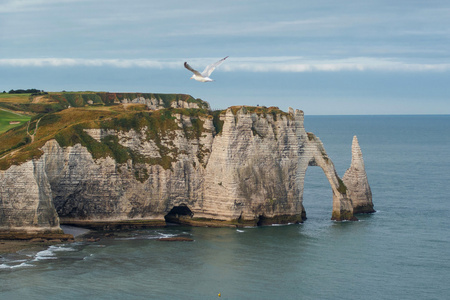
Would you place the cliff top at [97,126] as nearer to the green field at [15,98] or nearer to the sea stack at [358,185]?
the sea stack at [358,185]

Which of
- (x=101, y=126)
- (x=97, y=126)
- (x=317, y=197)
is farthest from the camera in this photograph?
(x=317, y=197)

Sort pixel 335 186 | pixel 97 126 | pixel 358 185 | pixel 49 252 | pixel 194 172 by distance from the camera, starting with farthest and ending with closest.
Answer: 1. pixel 358 185
2. pixel 335 186
3. pixel 194 172
4. pixel 97 126
5. pixel 49 252

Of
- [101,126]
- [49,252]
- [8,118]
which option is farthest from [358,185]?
[8,118]

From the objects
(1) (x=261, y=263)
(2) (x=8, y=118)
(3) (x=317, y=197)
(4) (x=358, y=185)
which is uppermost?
(2) (x=8, y=118)

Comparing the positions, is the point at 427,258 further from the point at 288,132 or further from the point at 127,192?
the point at 127,192

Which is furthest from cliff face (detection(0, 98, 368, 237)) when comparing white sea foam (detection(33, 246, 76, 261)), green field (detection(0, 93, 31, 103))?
green field (detection(0, 93, 31, 103))

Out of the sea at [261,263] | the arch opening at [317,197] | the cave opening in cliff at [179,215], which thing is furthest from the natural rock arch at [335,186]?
the cave opening in cliff at [179,215]

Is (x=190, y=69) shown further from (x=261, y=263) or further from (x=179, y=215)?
(x=179, y=215)

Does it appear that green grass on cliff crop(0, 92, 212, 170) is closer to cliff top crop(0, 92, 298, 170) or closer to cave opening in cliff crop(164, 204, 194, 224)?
cliff top crop(0, 92, 298, 170)
